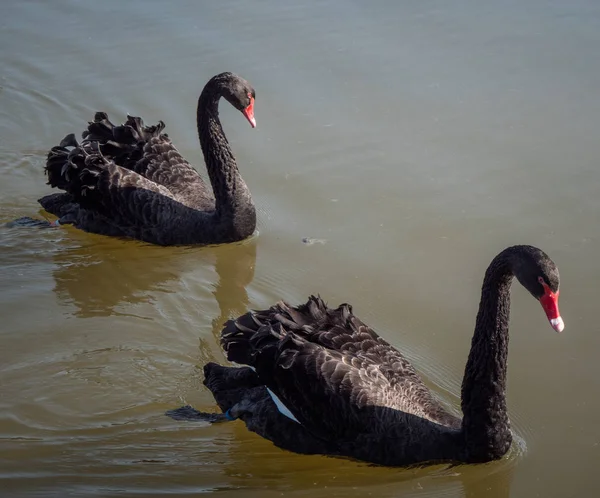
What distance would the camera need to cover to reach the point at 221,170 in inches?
286

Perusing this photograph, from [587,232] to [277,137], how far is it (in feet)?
Answer: 9.05

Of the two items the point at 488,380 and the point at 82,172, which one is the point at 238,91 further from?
the point at 488,380

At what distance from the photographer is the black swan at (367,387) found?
4648 mm

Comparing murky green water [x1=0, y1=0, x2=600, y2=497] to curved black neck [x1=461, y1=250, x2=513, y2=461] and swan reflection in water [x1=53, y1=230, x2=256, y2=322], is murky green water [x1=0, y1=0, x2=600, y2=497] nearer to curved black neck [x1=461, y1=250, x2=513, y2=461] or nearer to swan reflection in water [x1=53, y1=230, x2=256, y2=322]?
swan reflection in water [x1=53, y1=230, x2=256, y2=322]

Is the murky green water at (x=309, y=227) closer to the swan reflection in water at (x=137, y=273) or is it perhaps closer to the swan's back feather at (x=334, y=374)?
the swan reflection in water at (x=137, y=273)

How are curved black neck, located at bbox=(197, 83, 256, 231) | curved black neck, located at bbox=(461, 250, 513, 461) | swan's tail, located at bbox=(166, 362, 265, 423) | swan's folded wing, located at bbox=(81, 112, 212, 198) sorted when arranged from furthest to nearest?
swan's folded wing, located at bbox=(81, 112, 212, 198) → curved black neck, located at bbox=(197, 83, 256, 231) → swan's tail, located at bbox=(166, 362, 265, 423) → curved black neck, located at bbox=(461, 250, 513, 461)

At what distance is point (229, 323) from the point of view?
5.24 m

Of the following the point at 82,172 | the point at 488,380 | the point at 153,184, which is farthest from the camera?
the point at 153,184

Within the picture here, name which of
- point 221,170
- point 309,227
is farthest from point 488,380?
point 221,170

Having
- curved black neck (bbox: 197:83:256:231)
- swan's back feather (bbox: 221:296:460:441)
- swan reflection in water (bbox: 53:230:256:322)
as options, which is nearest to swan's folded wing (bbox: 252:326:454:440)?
swan's back feather (bbox: 221:296:460:441)

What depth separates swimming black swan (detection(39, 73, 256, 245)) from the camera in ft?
23.4

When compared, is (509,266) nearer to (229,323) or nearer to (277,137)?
(229,323)

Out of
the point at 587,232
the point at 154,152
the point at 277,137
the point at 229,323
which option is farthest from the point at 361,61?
the point at 229,323

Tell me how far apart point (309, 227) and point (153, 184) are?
1.26 metres
